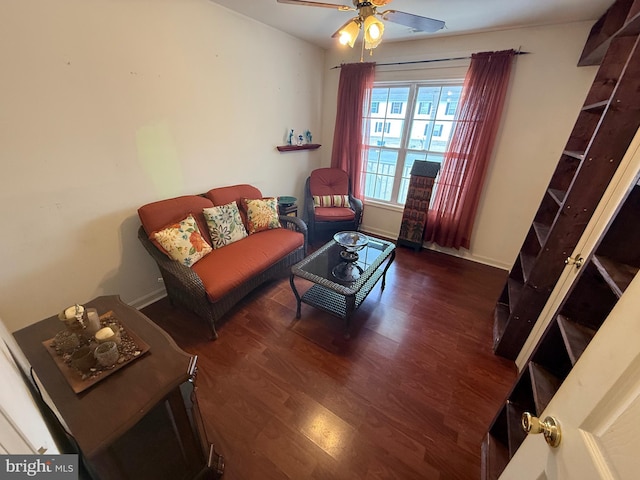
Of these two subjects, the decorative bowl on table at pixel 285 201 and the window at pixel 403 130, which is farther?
the decorative bowl on table at pixel 285 201

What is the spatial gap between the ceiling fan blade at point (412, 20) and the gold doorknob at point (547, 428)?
6.63ft

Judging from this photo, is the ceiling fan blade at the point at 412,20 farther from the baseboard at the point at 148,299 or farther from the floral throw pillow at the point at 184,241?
the baseboard at the point at 148,299

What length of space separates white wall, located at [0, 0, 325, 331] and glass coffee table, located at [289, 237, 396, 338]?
1.30m

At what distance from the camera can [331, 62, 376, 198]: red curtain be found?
121 inches

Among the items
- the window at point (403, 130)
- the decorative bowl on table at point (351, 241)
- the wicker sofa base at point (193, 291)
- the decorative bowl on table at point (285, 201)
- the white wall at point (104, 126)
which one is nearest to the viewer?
the white wall at point (104, 126)

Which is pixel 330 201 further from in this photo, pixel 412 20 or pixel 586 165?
pixel 586 165

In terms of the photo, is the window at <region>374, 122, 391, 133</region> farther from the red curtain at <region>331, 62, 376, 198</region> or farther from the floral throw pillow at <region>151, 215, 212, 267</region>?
the floral throw pillow at <region>151, 215, 212, 267</region>

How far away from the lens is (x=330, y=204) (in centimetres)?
333

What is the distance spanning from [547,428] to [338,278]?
56.2 inches

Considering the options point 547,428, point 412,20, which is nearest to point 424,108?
point 412,20

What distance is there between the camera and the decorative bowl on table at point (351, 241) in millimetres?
2051

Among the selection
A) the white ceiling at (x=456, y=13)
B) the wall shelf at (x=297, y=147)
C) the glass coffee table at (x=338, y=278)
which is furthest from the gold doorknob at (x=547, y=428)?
the wall shelf at (x=297, y=147)

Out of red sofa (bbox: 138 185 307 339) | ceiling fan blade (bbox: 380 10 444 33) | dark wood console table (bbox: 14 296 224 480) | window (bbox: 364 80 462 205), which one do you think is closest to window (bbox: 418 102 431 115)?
window (bbox: 364 80 462 205)

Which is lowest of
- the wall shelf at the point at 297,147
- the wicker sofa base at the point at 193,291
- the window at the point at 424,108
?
the wicker sofa base at the point at 193,291
